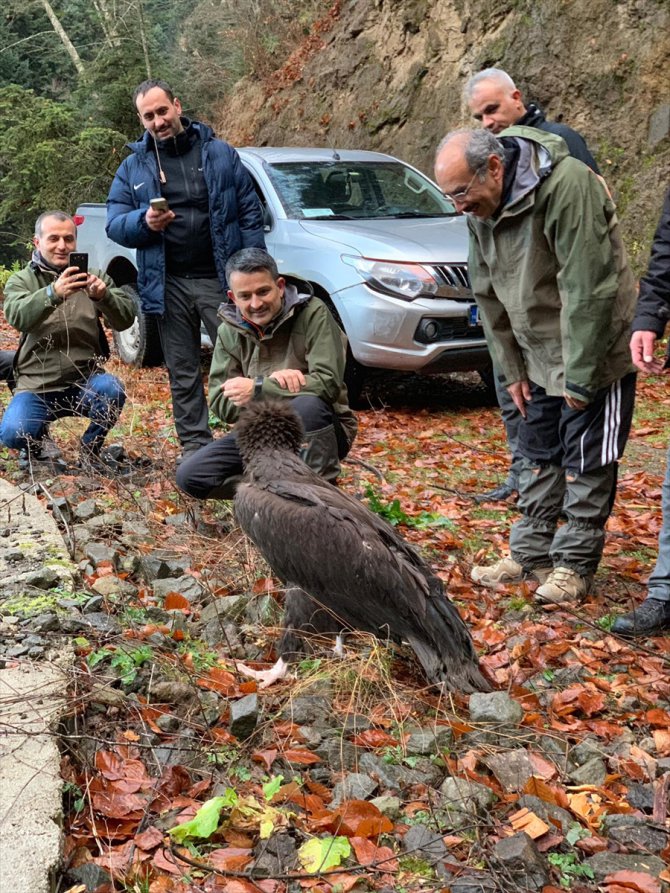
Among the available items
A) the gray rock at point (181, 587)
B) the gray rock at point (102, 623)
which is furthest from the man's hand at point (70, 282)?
the gray rock at point (102, 623)

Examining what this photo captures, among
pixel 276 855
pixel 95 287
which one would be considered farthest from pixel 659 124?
pixel 276 855

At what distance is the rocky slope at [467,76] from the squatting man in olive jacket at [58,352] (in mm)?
7583

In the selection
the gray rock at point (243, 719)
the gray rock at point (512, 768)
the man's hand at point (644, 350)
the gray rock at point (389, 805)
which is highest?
the man's hand at point (644, 350)

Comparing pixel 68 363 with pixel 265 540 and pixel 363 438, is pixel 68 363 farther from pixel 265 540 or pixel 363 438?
pixel 265 540

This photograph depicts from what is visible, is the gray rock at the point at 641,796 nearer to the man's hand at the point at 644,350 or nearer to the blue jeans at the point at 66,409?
the man's hand at the point at 644,350

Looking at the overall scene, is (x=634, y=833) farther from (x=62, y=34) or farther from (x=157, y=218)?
(x=62, y=34)

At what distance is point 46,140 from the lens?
1911 cm

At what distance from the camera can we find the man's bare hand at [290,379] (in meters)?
5.14

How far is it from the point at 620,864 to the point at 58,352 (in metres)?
5.27

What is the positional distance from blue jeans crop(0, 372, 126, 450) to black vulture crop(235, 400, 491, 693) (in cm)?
286

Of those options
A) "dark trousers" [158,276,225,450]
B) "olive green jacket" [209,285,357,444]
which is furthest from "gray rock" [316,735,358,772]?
"dark trousers" [158,276,225,450]

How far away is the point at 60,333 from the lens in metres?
6.71

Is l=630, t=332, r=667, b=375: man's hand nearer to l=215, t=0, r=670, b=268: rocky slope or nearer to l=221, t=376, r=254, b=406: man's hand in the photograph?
l=221, t=376, r=254, b=406: man's hand

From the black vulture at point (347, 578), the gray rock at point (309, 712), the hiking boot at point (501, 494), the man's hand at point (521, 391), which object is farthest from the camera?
the hiking boot at point (501, 494)
